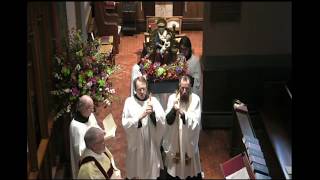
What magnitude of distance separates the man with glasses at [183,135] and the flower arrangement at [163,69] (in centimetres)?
8

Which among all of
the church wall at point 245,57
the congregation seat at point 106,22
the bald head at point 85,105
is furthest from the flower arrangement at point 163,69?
the church wall at point 245,57

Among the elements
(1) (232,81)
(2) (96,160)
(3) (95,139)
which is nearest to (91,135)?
(3) (95,139)

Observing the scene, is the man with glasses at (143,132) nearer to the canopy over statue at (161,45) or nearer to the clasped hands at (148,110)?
the clasped hands at (148,110)

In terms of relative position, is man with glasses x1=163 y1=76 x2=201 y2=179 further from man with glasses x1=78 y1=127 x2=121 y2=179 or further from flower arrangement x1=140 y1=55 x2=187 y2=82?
man with glasses x1=78 y1=127 x2=121 y2=179

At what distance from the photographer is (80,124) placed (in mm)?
2188

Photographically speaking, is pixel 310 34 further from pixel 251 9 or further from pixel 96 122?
pixel 251 9

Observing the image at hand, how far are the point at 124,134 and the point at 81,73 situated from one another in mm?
387

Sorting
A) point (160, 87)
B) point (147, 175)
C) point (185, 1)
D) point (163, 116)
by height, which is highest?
point (185, 1)

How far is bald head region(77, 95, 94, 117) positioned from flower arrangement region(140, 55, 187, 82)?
0.78 ft

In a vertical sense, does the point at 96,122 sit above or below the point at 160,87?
below

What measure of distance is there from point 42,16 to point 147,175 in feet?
2.92
